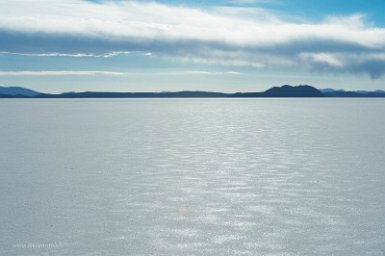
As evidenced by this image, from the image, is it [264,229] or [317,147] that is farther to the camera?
[317,147]

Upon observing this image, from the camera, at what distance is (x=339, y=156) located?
32.9 meters

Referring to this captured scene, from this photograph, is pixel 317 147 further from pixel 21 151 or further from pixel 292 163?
pixel 21 151

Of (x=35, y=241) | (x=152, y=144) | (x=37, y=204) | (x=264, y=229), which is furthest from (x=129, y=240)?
(x=152, y=144)

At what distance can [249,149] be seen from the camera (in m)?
36.6

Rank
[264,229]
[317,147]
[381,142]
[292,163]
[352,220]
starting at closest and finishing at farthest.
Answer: [264,229] → [352,220] → [292,163] → [317,147] → [381,142]

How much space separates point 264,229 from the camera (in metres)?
15.6

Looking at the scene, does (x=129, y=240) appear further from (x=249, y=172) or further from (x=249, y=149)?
(x=249, y=149)

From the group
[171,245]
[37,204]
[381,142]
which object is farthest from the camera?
Result: [381,142]

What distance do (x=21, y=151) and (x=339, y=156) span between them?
70.5 feet

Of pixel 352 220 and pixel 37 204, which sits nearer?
pixel 352 220

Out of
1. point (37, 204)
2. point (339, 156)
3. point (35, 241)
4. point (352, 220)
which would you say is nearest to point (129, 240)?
point (35, 241)

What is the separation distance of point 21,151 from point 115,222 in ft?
69.9

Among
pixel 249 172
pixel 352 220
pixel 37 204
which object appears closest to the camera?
pixel 352 220

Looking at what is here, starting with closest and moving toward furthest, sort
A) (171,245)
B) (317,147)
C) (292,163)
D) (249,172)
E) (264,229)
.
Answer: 1. (171,245)
2. (264,229)
3. (249,172)
4. (292,163)
5. (317,147)
